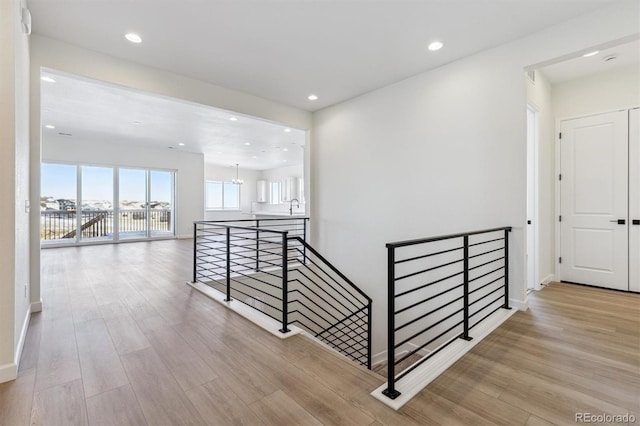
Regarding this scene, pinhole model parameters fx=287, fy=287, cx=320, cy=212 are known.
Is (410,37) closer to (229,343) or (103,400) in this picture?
(229,343)

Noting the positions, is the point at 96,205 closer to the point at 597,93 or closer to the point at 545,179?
the point at 545,179

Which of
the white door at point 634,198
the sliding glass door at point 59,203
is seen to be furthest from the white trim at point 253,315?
the sliding glass door at point 59,203

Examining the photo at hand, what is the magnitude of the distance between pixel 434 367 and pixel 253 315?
174 centimetres

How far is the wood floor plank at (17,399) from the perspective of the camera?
5.04 feet

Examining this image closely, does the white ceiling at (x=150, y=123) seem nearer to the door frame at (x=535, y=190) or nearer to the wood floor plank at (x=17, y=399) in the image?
the wood floor plank at (x=17, y=399)

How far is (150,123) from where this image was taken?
20.3 ft

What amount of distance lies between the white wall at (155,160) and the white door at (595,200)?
9227 mm

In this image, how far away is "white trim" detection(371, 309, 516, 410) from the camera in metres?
1.70

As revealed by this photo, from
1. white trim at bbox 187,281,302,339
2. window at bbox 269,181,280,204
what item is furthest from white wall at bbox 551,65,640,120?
window at bbox 269,181,280,204

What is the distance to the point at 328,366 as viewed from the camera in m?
2.06

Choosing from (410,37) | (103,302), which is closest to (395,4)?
(410,37)

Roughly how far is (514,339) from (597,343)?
0.63 metres

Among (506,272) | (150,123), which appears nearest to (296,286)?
(506,272)

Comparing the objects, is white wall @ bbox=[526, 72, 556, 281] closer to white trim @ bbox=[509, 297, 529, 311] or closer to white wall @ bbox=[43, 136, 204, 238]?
white trim @ bbox=[509, 297, 529, 311]
